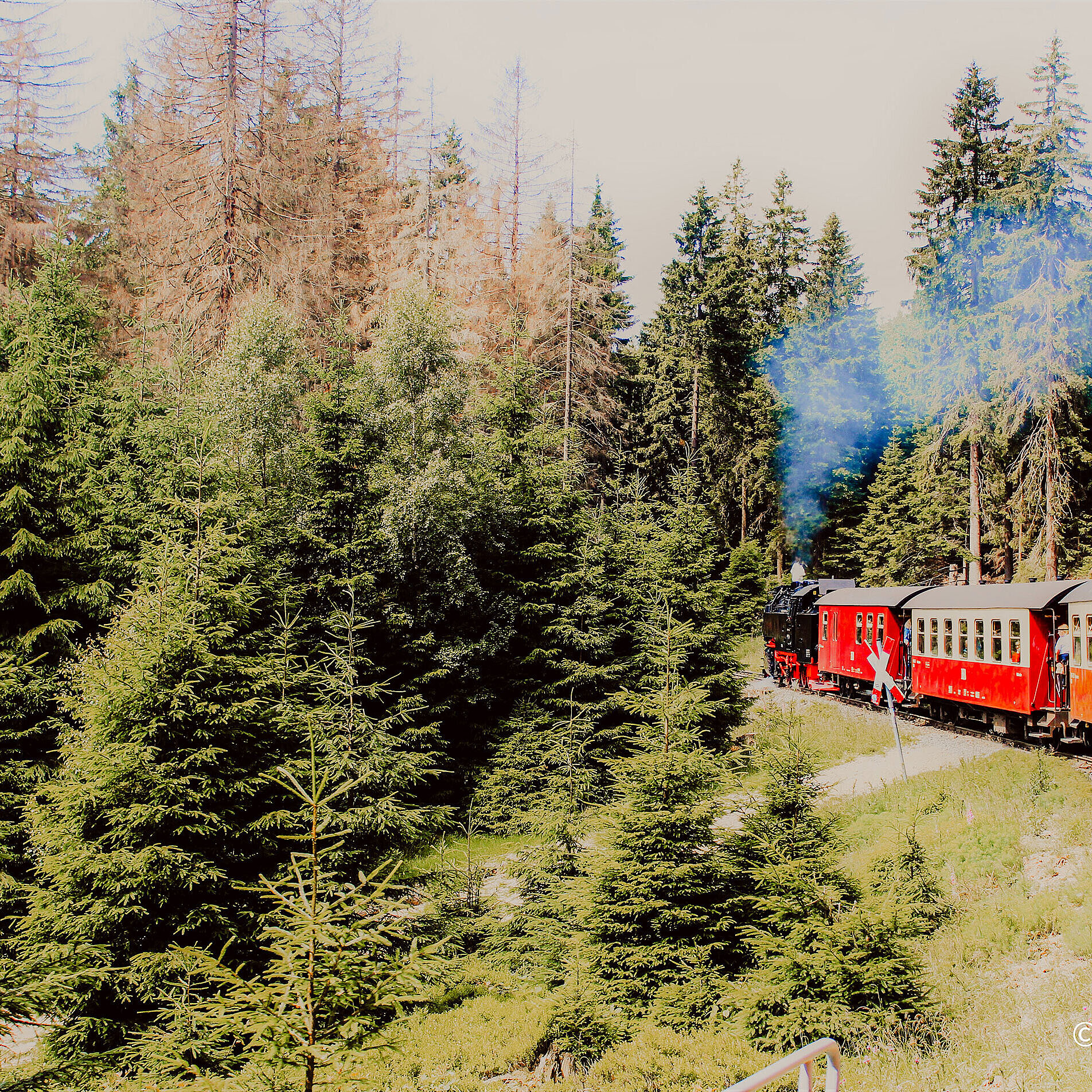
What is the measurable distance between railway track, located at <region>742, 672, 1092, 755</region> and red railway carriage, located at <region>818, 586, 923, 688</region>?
2.57 ft

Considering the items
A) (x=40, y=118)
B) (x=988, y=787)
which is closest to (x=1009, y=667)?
(x=988, y=787)

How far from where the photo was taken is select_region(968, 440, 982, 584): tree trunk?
26.9 metres

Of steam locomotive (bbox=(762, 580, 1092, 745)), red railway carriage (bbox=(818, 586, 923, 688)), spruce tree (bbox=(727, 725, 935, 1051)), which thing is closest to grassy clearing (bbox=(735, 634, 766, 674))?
red railway carriage (bbox=(818, 586, 923, 688))

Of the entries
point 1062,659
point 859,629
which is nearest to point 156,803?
point 1062,659

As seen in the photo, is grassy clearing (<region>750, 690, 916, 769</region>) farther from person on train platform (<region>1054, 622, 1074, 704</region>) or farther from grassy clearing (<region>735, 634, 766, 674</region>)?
grassy clearing (<region>735, 634, 766, 674</region>)

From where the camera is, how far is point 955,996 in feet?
23.9

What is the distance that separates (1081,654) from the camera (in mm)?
13383

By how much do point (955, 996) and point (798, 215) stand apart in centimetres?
4992

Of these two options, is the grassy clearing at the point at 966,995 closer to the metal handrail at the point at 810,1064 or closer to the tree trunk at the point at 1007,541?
the metal handrail at the point at 810,1064

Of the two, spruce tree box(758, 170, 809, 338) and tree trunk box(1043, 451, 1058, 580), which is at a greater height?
spruce tree box(758, 170, 809, 338)

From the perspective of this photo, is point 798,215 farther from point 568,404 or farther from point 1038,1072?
point 1038,1072

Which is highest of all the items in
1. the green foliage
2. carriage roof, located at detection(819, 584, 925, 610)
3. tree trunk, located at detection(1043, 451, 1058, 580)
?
tree trunk, located at detection(1043, 451, 1058, 580)

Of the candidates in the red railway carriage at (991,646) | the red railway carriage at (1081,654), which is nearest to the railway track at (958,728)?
the red railway carriage at (991,646)

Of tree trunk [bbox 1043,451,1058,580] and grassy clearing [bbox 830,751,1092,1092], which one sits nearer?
grassy clearing [bbox 830,751,1092,1092]
